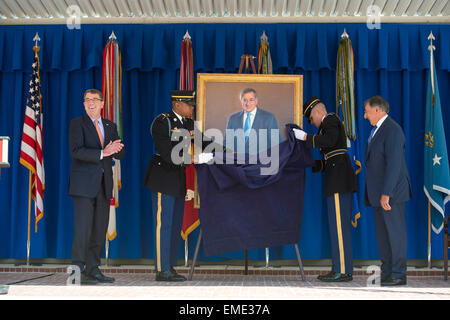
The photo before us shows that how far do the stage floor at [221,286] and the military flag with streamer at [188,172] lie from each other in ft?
1.64

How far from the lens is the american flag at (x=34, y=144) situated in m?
5.74

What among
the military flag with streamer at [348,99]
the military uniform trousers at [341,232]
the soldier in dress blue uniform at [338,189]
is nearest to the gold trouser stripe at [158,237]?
the soldier in dress blue uniform at [338,189]

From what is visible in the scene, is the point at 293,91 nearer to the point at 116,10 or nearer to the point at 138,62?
the point at 138,62

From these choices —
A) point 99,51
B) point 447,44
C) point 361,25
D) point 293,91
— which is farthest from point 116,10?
point 447,44

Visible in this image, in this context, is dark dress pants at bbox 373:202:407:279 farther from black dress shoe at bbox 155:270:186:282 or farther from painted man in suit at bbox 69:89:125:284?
painted man in suit at bbox 69:89:125:284

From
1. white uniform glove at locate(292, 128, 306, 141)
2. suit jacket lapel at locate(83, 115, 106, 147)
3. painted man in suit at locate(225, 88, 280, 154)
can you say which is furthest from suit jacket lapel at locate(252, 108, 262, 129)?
suit jacket lapel at locate(83, 115, 106, 147)

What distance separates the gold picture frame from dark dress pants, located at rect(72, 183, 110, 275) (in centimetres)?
124

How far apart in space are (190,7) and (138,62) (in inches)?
36.4

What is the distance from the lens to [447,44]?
19.5 feet

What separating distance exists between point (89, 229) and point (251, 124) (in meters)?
1.81

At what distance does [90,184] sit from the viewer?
177 inches

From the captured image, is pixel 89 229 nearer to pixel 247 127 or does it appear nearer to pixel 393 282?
pixel 247 127

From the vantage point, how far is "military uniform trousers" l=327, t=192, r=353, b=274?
4633mm

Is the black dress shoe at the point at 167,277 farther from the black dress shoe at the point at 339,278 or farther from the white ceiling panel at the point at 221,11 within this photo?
the white ceiling panel at the point at 221,11
